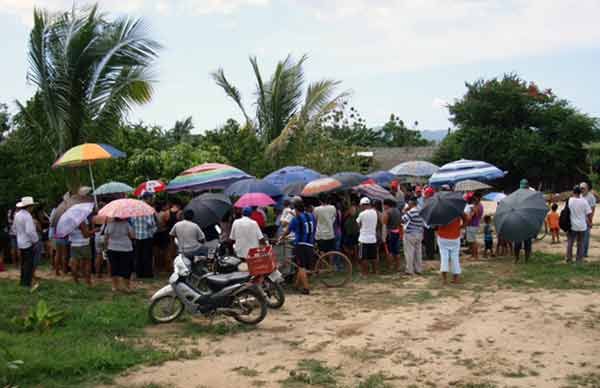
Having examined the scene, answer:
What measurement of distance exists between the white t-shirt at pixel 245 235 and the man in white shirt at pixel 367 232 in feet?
8.23

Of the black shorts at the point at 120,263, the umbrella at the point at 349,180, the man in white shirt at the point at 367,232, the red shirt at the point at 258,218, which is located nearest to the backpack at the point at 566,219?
the man in white shirt at the point at 367,232

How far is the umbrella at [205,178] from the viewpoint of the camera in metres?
12.3

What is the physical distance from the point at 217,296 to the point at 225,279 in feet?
0.81

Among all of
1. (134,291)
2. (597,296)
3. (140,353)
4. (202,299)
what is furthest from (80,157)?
(597,296)

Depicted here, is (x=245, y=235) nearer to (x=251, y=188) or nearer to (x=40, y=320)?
(x=251, y=188)

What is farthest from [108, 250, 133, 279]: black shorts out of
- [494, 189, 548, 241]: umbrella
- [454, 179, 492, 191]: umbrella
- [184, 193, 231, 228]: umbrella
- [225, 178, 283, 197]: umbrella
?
[454, 179, 492, 191]: umbrella

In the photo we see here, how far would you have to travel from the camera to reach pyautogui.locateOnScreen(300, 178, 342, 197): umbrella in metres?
11.9

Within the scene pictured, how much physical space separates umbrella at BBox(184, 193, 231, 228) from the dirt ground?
1995 mm

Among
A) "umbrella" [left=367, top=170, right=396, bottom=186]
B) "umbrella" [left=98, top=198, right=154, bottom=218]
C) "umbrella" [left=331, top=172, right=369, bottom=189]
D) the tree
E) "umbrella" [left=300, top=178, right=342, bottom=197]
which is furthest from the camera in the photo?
Result: the tree

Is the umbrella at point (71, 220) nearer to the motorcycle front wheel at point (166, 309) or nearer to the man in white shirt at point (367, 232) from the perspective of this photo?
the motorcycle front wheel at point (166, 309)

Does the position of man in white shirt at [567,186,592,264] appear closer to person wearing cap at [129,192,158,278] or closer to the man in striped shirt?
the man in striped shirt

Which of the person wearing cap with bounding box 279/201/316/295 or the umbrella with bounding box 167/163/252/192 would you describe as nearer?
the person wearing cap with bounding box 279/201/316/295

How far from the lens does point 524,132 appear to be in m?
34.0

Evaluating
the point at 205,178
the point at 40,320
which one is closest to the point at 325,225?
the point at 205,178
